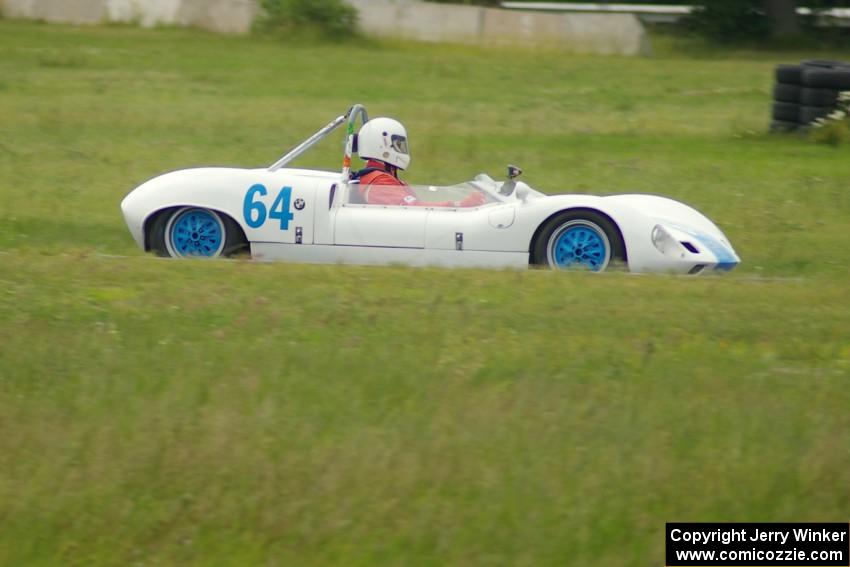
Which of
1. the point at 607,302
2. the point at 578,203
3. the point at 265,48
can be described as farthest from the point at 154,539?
the point at 265,48

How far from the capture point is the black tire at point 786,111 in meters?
18.1

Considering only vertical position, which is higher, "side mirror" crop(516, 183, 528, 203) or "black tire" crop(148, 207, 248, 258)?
"side mirror" crop(516, 183, 528, 203)

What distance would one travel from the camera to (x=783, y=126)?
59.9ft

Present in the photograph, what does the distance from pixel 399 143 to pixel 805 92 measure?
9658 millimetres

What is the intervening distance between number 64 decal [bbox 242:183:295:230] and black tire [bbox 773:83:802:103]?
1083 centimetres

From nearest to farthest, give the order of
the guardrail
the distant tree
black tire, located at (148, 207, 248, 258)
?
black tire, located at (148, 207, 248, 258) < the distant tree < the guardrail

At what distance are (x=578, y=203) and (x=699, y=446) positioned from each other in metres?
3.23

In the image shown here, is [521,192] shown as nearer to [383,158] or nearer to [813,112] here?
[383,158]

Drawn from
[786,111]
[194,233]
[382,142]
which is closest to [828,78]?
[786,111]

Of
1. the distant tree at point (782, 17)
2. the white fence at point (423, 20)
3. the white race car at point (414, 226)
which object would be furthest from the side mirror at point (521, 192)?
the distant tree at point (782, 17)

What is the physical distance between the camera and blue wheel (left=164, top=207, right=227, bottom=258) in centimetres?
947

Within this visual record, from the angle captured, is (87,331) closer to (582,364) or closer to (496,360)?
(496,360)

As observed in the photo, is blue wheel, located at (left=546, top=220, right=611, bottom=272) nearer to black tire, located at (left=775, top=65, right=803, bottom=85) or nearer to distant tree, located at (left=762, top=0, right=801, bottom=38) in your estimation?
black tire, located at (left=775, top=65, right=803, bottom=85)

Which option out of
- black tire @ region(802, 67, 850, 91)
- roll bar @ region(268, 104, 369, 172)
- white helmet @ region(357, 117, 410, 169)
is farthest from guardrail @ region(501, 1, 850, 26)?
white helmet @ region(357, 117, 410, 169)
